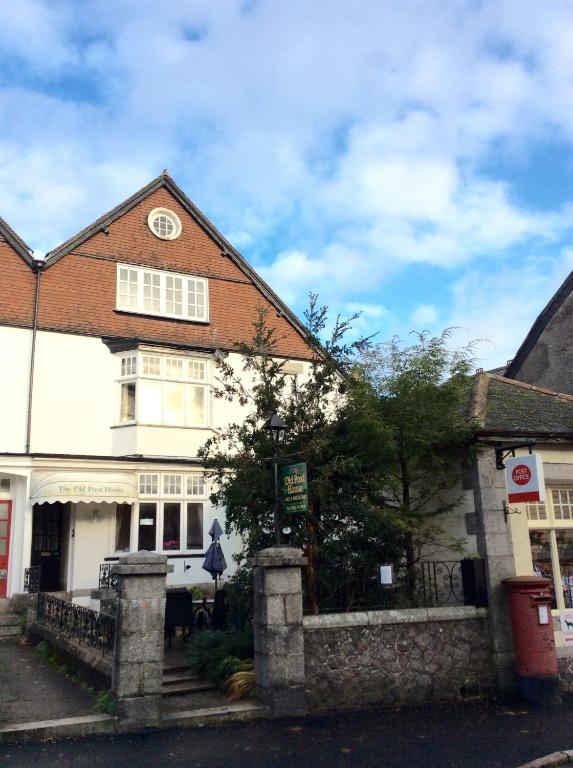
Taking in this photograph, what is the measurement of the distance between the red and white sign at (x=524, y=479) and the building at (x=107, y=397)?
872 cm

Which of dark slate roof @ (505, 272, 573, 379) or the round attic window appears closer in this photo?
dark slate roof @ (505, 272, 573, 379)

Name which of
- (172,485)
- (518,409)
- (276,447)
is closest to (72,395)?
(172,485)

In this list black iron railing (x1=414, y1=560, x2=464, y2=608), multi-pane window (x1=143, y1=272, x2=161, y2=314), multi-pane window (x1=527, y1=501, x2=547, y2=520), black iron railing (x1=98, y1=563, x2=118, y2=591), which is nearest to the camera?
black iron railing (x1=414, y1=560, x2=464, y2=608)

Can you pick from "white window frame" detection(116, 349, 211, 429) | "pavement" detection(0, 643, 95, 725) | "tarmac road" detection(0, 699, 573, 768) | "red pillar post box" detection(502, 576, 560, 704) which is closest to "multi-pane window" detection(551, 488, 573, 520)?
"red pillar post box" detection(502, 576, 560, 704)

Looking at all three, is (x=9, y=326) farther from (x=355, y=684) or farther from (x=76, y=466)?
(x=355, y=684)

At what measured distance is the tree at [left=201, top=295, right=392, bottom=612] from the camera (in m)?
10.0

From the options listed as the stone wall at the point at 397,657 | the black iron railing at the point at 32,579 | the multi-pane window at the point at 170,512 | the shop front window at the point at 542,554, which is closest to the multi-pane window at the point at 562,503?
the shop front window at the point at 542,554

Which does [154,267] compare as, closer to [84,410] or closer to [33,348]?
[33,348]

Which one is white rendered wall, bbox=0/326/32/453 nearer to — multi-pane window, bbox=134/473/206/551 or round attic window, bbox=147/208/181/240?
multi-pane window, bbox=134/473/206/551

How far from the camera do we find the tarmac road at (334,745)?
6.75 metres

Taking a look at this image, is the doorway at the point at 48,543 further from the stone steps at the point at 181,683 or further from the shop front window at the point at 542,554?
the shop front window at the point at 542,554

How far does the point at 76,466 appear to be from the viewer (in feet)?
59.6

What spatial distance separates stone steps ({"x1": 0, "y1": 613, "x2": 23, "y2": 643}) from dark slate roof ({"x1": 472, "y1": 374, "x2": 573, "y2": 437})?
35.9ft

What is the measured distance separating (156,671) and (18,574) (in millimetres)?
10439
